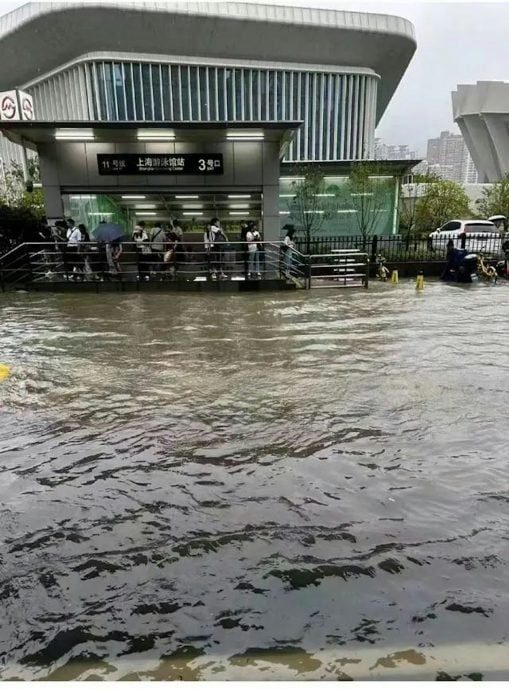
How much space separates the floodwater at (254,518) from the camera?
2.25m

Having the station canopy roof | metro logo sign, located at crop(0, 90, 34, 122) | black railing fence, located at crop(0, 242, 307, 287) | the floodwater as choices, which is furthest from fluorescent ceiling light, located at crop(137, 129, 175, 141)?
metro logo sign, located at crop(0, 90, 34, 122)

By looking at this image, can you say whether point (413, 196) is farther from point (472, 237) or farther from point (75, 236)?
point (75, 236)

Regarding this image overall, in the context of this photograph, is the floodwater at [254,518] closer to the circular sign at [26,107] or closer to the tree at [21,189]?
the circular sign at [26,107]

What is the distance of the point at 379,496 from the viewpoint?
341 centimetres

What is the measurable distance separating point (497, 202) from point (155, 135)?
23.6 metres

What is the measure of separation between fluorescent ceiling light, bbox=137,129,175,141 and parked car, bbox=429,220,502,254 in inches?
413

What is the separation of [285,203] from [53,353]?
1945 cm

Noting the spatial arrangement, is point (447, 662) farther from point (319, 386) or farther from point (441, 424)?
point (319, 386)

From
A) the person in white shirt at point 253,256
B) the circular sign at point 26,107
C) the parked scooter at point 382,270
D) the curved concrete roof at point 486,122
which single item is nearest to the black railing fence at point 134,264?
the person in white shirt at point 253,256

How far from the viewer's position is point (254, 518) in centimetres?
318

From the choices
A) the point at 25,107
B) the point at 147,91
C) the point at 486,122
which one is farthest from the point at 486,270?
the point at 486,122

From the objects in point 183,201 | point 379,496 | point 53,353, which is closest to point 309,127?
point 183,201

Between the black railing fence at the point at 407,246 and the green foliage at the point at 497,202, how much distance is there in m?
9.10

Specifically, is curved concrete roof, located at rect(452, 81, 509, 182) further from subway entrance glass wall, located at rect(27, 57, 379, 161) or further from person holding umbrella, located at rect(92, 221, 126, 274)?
person holding umbrella, located at rect(92, 221, 126, 274)
